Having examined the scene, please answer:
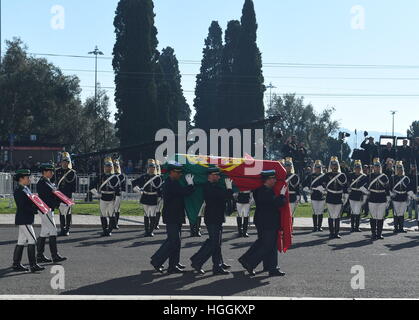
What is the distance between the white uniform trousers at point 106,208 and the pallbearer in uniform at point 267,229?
6.59m

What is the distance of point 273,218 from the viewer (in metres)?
12.0

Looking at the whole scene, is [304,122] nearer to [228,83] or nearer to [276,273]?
[228,83]

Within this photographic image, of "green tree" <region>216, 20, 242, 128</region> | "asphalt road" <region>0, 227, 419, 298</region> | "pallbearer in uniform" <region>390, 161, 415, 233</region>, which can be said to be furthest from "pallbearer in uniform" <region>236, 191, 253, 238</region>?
"green tree" <region>216, 20, 242, 128</region>

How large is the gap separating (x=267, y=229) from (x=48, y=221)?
4.42 meters

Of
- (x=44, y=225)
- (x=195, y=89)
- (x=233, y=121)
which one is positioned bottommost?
(x=44, y=225)

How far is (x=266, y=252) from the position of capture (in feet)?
39.0

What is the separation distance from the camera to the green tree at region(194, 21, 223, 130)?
6994 centimetres

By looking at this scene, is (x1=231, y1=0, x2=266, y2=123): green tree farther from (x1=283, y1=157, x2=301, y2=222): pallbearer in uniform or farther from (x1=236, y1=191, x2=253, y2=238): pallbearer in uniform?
(x1=236, y1=191, x2=253, y2=238): pallbearer in uniform

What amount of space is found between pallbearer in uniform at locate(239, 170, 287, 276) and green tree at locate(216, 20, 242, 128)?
48.8 meters

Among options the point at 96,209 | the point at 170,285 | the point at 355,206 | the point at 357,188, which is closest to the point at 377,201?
the point at 357,188

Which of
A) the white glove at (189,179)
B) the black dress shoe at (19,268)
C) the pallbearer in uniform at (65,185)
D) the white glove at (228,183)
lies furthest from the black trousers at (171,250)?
the pallbearer in uniform at (65,185)

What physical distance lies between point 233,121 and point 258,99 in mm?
4039
